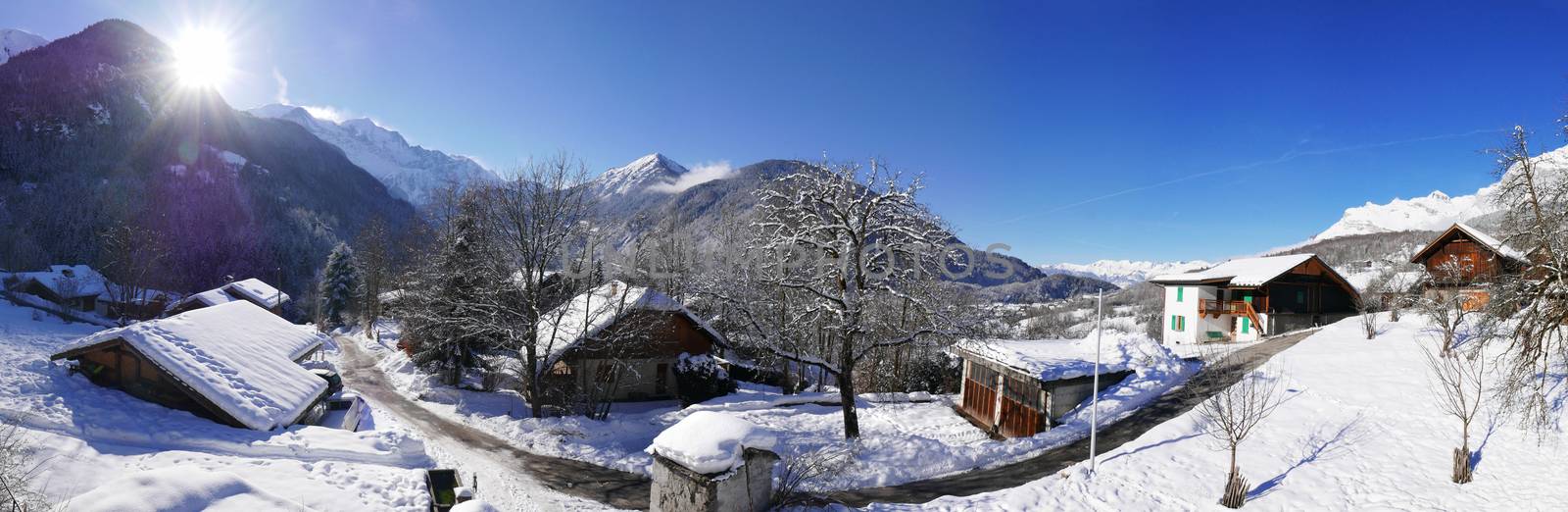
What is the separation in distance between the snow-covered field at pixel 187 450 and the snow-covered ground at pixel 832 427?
5.23 metres

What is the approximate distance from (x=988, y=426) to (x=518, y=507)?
16.3 m

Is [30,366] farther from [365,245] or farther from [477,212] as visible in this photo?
[365,245]

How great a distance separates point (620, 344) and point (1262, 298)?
3663 cm

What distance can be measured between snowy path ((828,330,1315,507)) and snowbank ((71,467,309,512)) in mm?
9921


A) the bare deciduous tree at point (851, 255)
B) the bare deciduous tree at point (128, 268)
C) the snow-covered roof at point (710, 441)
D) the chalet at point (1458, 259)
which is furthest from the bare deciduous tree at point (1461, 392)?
the bare deciduous tree at point (128, 268)

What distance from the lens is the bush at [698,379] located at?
1037 inches

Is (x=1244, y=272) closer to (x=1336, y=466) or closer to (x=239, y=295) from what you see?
(x=1336, y=466)

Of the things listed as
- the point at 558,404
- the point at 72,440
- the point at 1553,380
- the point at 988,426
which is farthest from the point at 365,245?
the point at 1553,380

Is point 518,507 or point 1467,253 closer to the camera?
point 518,507

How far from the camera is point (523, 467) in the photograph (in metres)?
16.8

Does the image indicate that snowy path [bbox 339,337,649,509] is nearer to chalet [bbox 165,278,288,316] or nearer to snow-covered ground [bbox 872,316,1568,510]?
snow-covered ground [bbox 872,316,1568,510]

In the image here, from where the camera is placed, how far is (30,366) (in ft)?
46.7

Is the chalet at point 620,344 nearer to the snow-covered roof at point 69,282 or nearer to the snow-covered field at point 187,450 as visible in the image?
the snow-covered field at point 187,450

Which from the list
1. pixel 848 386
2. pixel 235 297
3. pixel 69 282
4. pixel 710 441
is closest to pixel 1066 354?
pixel 848 386
